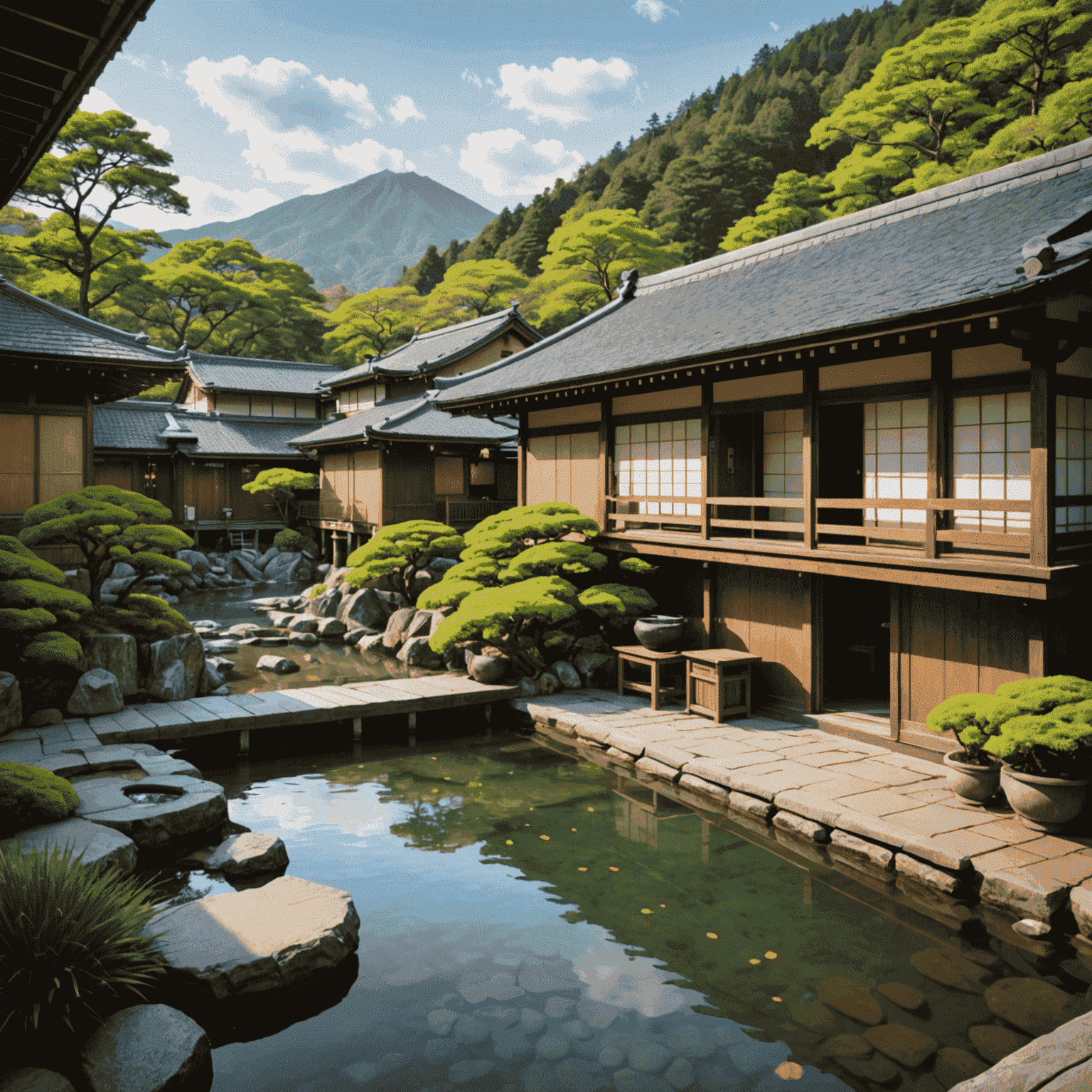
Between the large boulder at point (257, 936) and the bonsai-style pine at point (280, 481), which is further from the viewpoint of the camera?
the bonsai-style pine at point (280, 481)

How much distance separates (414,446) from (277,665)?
991 cm

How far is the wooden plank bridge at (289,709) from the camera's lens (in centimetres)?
1016

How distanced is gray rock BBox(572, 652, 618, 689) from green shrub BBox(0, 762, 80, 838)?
7.57 metres

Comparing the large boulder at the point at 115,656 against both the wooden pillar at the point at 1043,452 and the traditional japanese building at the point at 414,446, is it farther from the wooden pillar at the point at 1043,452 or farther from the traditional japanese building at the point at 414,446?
the traditional japanese building at the point at 414,446

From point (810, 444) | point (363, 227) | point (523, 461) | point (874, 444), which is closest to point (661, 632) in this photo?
point (810, 444)

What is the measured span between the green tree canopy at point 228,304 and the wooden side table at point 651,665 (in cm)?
3548

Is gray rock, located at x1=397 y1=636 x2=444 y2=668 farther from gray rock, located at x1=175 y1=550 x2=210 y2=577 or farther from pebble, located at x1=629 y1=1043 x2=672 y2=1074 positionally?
gray rock, located at x1=175 y1=550 x2=210 y2=577

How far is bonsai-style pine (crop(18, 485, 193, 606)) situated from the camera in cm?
1177

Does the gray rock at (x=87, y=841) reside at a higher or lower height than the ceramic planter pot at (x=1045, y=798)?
lower

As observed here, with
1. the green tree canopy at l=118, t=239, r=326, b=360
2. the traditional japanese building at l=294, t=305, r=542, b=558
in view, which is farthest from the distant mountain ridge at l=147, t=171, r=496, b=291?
the traditional japanese building at l=294, t=305, r=542, b=558

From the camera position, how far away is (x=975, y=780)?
24.0ft

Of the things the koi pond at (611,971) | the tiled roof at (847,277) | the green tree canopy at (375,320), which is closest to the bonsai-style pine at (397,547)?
the tiled roof at (847,277)

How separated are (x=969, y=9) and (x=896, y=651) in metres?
42.2

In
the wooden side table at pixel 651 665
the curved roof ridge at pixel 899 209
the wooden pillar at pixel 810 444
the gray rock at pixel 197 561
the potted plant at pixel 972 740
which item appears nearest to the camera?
the potted plant at pixel 972 740
